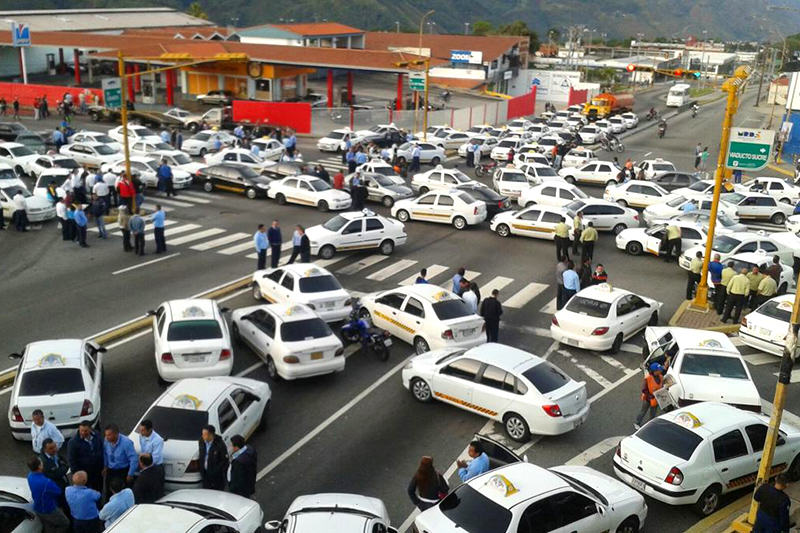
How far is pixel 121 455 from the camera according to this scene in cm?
1155

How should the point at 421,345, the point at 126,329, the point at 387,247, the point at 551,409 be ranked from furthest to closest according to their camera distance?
the point at 387,247, the point at 126,329, the point at 421,345, the point at 551,409

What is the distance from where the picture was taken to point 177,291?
71.9 ft

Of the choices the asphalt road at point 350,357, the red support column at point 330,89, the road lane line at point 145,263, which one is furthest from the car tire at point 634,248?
the red support column at point 330,89

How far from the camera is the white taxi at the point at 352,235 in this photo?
25484 mm

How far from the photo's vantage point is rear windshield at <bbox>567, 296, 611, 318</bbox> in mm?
18844

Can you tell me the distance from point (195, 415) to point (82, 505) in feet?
9.01

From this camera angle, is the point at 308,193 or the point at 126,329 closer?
the point at 126,329

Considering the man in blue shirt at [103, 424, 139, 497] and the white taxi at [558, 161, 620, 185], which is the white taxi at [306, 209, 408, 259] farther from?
the white taxi at [558, 161, 620, 185]

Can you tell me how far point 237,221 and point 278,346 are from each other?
15.0 m

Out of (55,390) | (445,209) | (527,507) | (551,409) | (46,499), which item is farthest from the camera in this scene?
(445,209)

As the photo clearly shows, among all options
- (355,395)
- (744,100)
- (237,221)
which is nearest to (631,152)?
(237,221)

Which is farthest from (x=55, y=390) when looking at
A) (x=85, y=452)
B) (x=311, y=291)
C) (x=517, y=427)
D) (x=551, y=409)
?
(x=551, y=409)

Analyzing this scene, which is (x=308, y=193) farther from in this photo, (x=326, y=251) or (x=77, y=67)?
(x=77, y=67)

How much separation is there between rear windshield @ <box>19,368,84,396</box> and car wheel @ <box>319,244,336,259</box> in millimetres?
12068
